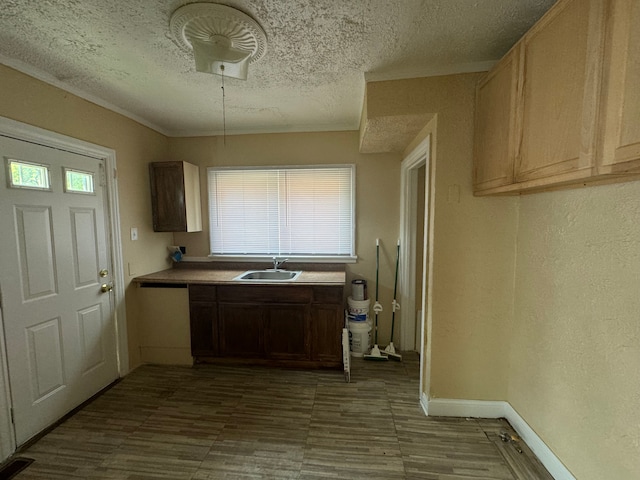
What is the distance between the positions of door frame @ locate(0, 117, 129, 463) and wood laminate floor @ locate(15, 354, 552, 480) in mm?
180

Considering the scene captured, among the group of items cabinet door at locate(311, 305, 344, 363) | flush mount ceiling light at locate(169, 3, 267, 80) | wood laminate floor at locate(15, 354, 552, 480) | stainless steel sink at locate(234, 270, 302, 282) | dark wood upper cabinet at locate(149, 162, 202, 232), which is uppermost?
flush mount ceiling light at locate(169, 3, 267, 80)

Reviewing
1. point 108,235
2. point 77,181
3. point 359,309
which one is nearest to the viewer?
point 77,181

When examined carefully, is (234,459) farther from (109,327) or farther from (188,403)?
(109,327)

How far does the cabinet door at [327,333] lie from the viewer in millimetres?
2533

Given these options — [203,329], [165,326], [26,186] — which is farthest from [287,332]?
[26,186]

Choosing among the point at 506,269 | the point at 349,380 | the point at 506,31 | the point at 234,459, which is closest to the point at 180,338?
the point at 234,459

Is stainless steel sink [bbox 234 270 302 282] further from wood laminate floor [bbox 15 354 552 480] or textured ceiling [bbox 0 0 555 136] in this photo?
textured ceiling [bbox 0 0 555 136]

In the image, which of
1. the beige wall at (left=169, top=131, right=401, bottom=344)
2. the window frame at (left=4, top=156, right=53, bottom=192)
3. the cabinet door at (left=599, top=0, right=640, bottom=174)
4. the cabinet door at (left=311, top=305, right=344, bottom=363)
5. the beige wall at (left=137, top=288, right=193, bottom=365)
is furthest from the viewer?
the beige wall at (left=169, top=131, right=401, bottom=344)

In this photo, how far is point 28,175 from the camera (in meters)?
1.78

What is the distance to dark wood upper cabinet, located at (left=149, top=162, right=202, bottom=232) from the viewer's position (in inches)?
112

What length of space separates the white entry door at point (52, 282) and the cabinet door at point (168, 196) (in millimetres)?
566

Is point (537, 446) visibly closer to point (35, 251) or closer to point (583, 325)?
point (583, 325)

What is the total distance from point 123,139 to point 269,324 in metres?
2.25

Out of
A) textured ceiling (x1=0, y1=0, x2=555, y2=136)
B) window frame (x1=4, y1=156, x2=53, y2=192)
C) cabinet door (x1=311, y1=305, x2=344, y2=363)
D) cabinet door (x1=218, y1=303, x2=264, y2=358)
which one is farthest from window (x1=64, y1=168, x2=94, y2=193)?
cabinet door (x1=311, y1=305, x2=344, y2=363)
